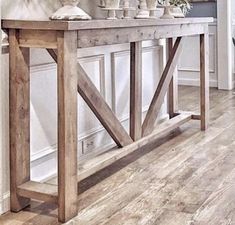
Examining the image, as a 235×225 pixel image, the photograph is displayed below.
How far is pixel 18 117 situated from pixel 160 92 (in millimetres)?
1574

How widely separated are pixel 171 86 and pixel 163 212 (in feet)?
7.02

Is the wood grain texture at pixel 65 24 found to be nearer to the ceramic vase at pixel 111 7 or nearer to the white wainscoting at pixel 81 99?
the white wainscoting at pixel 81 99

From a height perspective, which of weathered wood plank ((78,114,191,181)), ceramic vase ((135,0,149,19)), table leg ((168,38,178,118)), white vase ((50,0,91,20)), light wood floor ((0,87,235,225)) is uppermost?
ceramic vase ((135,0,149,19))

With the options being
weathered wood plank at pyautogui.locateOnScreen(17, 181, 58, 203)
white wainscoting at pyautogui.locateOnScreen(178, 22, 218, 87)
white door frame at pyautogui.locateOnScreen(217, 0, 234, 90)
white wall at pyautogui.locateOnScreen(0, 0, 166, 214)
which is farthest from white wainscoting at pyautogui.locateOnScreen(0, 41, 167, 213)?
white wainscoting at pyautogui.locateOnScreen(178, 22, 218, 87)

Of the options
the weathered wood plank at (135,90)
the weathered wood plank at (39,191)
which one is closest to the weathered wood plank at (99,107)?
the weathered wood plank at (135,90)

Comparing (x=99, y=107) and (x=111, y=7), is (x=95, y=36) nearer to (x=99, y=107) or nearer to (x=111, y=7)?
(x=99, y=107)

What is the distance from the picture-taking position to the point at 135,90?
332 cm

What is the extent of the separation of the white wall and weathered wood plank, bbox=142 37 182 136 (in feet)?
0.78

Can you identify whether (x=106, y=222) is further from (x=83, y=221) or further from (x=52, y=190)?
(x=52, y=190)

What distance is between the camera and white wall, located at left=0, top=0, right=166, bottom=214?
97.7 inches

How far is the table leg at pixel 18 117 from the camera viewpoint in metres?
2.40

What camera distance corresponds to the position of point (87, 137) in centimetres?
329

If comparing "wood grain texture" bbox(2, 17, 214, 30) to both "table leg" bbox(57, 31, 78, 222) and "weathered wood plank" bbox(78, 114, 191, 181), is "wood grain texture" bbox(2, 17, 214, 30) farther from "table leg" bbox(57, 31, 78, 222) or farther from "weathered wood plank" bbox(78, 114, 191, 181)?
"weathered wood plank" bbox(78, 114, 191, 181)

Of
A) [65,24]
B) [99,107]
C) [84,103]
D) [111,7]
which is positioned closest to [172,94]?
[84,103]
